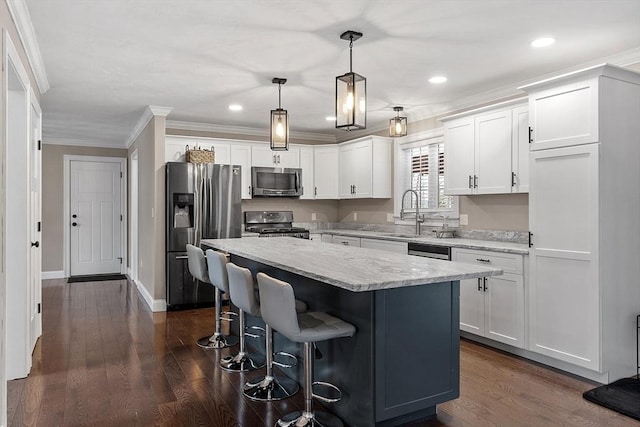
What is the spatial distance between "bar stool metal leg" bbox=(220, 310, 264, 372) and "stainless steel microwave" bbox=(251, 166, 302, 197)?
3.05 meters

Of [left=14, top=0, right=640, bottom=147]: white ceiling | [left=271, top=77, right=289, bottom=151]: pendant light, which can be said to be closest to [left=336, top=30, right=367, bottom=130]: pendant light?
[left=14, top=0, right=640, bottom=147]: white ceiling

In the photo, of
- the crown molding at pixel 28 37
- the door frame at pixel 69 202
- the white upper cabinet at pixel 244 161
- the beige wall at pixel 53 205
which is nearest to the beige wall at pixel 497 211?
the white upper cabinet at pixel 244 161

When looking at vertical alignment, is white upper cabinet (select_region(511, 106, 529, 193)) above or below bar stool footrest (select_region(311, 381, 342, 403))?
above

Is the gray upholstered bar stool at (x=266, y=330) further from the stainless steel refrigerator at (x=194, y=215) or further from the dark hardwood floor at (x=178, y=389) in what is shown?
the stainless steel refrigerator at (x=194, y=215)

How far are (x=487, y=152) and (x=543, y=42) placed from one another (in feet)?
3.86

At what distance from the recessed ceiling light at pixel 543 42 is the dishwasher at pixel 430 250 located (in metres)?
1.80

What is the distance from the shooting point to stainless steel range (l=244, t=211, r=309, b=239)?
6152 mm

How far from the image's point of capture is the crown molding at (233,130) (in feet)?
20.0

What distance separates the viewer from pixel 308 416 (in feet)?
7.88

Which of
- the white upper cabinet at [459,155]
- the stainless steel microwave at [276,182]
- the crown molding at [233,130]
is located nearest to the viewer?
the white upper cabinet at [459,155]

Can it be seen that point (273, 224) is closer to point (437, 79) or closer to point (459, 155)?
point (459, 155)

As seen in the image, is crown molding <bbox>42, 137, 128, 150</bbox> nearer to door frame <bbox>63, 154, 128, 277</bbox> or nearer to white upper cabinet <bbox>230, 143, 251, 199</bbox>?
door frame <bbox>63, 154, 128, 277</bbox>

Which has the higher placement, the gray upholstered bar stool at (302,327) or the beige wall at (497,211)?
the beige wall at (497,211)

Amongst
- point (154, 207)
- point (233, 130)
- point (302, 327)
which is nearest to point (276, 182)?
point (233, 130)
